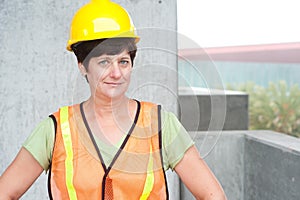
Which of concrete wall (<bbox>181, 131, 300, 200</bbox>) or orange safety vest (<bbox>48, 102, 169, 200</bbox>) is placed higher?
orange safety vest (<bbox>48, 102, 169, 200</bbox>)

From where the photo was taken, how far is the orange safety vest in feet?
5.45

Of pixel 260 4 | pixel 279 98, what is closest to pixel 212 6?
pixel 260 4

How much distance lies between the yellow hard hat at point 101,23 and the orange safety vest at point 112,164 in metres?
0.25

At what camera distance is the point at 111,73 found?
61.9 inches

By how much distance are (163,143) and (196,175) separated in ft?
0.45

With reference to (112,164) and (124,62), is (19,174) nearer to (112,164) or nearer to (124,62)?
(112,164)

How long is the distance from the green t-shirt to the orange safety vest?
0.02 metres

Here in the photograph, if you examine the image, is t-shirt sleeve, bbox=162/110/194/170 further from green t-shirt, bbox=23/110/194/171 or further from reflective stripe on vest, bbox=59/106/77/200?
reflective stripe on vest, bbox=59/106/77/200

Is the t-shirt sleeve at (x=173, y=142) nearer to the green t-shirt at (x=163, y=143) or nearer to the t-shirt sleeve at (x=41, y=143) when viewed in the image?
the green t-shirt at (x=163, y=143)

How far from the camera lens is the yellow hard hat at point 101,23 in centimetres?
163

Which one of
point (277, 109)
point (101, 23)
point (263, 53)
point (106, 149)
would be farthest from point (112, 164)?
point (263, 53)

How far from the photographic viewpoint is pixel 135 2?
9.85 feet

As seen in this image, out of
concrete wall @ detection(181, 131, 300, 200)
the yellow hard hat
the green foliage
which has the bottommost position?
the green foliage

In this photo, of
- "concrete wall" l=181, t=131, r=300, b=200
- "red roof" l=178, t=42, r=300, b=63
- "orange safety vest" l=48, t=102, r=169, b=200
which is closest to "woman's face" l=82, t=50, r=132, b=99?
"orange safety vest" l=48, t=102, r=169, b=200
